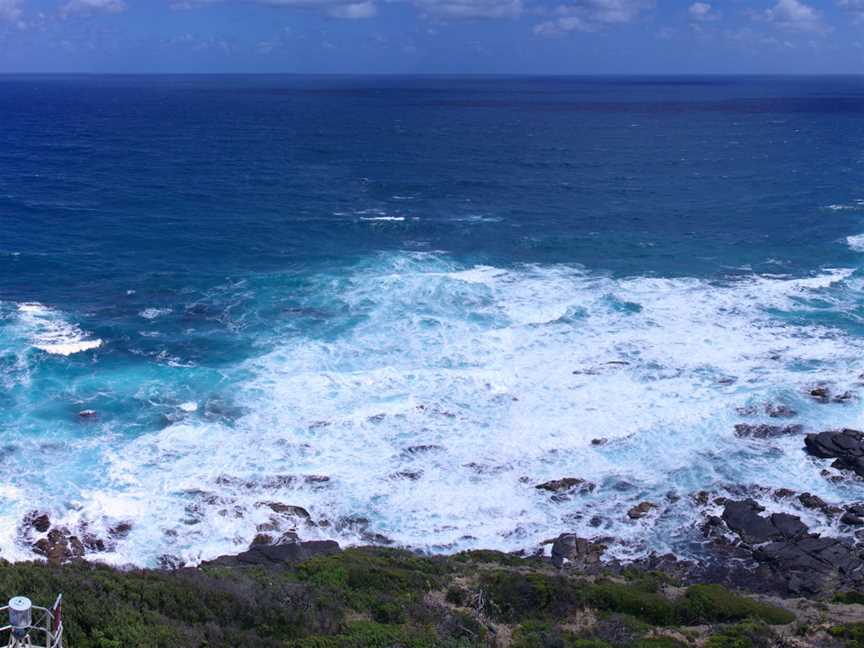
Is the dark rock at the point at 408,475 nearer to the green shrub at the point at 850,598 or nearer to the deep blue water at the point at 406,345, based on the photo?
the deep blue water at the point at 406,345

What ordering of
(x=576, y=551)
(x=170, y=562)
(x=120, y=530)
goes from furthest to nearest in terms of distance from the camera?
1. (x=120, y=530)
2. (x=576, y=551)
3. (x=170, y=562)

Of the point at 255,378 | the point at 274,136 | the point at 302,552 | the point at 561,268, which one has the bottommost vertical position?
the point at 302,552

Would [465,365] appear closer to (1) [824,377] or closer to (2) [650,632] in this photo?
(1) [824,377]

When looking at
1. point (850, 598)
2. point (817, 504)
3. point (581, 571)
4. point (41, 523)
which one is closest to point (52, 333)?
point (41, 523)

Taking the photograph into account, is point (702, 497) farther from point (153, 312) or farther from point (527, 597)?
point (153, 312)

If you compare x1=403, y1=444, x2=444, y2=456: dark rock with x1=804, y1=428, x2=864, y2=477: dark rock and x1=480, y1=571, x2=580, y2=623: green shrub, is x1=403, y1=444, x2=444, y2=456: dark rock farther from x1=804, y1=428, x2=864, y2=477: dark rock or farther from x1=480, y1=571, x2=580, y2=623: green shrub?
x1=804, y1=428, x2=864, y2=477: dark rock

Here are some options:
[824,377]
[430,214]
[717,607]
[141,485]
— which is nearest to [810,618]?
[717,607]
